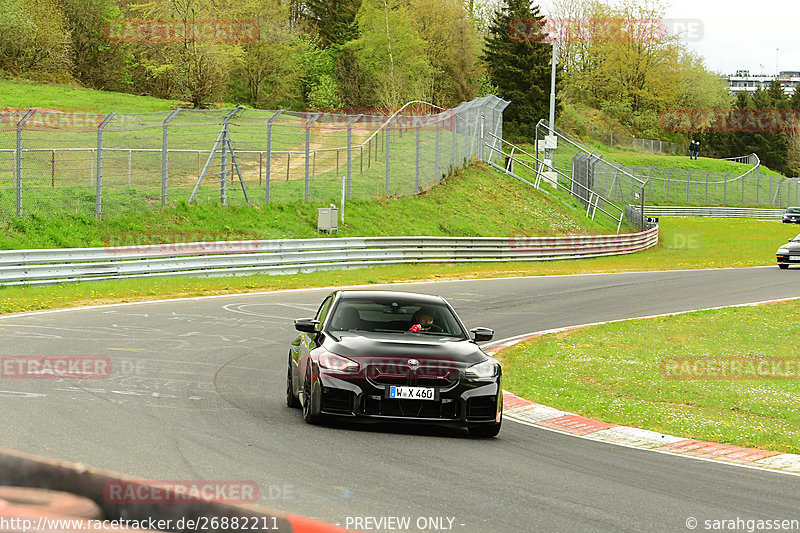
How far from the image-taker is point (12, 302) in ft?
62.2

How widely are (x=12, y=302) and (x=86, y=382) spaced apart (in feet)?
29.4

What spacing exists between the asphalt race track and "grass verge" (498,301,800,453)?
1.79 m

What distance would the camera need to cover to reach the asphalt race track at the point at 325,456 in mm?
6445

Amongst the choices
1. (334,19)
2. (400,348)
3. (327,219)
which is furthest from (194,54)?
(400,348)

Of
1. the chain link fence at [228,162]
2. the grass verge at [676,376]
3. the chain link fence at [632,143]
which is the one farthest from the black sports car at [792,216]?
the grass verge at [676,376]

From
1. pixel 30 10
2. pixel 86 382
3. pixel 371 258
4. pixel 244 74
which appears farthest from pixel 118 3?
pixel 86 382

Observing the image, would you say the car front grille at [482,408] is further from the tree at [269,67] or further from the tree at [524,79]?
the tree at [524,79]

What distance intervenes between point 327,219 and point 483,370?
76.4 ft

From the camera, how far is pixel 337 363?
9.23m

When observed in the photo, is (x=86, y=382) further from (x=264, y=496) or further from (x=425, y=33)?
(x=425, y=33)

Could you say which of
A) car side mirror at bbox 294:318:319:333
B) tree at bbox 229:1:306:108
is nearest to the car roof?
car side mirror at bbox 294:318:319:333

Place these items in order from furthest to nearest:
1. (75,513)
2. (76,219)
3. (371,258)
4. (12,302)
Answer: (371,258) → (76,219) → (12,302) → (75,513)

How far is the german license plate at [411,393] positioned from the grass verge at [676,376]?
277cm

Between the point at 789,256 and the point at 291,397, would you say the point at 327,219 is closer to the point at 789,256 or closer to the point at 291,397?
the point at 789,256
